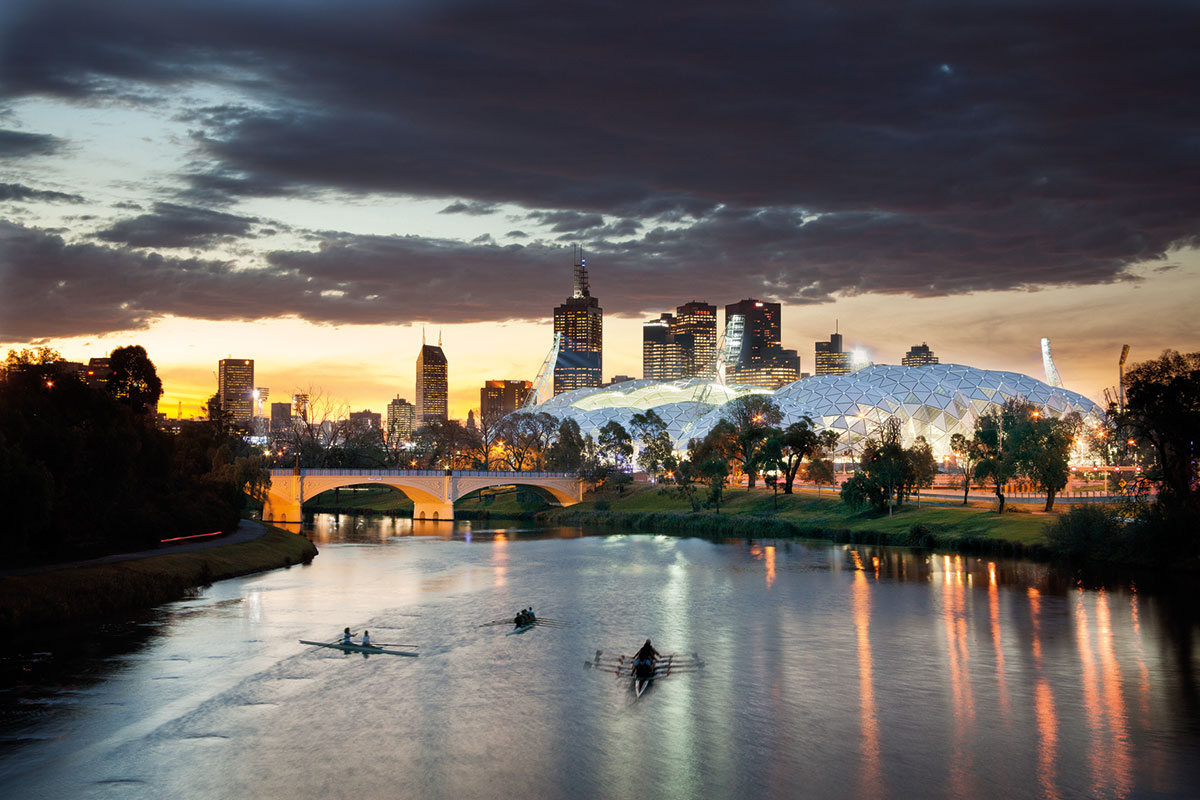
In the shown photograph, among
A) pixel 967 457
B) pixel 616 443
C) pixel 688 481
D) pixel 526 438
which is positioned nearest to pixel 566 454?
pixel 616 443

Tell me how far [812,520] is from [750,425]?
37.2m

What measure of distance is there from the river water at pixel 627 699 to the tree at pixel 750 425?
6465cm

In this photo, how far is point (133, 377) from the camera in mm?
84375

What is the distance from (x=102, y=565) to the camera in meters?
58.8

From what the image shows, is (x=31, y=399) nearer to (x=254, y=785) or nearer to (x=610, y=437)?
(x=254, y=785)

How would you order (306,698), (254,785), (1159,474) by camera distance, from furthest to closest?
1. (1159,474)
2. (306,698)
3. (254,785)

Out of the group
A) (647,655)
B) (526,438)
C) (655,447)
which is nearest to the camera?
(647,655)

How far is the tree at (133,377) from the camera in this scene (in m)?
83.4

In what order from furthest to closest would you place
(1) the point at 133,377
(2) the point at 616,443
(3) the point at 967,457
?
(2) the point at 616,443 → (3) the point at 967,457 → (1) the point at 133,377

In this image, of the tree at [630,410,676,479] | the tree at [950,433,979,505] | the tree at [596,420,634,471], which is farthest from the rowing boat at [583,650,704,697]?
the tree at [596,420,634,471]

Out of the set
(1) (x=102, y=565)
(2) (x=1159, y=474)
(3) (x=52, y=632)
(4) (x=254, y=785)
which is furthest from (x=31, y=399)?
(2) (x=1159, y=474)

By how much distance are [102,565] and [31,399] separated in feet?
33.6

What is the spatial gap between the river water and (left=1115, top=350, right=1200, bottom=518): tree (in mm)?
10788

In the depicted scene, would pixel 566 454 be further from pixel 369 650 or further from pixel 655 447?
pixel 369 650
